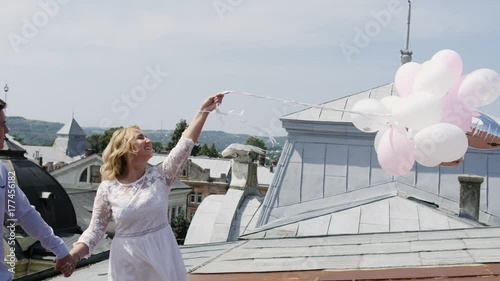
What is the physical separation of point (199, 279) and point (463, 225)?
20.4 feet

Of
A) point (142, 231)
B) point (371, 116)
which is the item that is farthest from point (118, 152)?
point (371, 116)

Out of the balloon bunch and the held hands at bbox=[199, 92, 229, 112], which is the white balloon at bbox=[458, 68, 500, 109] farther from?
the held hands at bbox=[199, 92, 229, 112]

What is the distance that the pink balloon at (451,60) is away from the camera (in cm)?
562

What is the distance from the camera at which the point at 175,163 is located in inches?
157

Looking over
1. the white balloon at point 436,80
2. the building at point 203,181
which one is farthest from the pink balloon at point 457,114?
the building at point 203,181

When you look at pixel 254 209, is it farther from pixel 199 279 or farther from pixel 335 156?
pixel 199 279

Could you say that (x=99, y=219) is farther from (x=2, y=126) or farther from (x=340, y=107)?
(x=340, y=107)

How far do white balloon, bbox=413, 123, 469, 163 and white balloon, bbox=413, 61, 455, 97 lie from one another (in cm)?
31

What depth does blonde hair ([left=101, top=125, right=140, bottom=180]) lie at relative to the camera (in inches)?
153

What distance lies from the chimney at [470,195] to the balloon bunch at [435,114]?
689 cm

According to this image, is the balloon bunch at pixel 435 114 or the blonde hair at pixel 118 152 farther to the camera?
the balloon bunch at pixel 435 114

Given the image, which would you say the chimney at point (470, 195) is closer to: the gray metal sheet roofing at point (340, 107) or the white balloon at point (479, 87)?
the gray metal sheet roofing at point (340, 107)

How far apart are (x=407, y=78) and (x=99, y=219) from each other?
10.4ft

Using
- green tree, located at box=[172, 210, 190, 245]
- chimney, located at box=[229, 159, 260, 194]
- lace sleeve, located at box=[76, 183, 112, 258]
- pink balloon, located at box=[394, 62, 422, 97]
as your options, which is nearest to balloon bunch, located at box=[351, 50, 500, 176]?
pink balloon, located at box=[394, 62, 422, 97]
